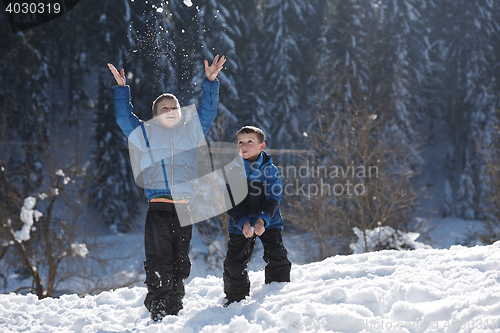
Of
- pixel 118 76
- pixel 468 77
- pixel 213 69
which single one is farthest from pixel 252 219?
pixel 468 77

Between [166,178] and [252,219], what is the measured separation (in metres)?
0.80

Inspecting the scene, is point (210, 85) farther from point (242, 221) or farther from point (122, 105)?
point (242, 221)

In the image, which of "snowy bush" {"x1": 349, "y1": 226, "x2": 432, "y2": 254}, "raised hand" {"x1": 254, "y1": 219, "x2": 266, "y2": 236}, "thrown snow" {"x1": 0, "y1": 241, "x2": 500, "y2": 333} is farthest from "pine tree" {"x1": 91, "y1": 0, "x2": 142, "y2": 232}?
"raised hand" {"x1": 254, "y1": 219, "x2": 266, "y2": 236}

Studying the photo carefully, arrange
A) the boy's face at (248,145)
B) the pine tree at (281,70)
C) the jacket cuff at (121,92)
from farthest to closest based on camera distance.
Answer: the pine tree at (281,70)
the boy's face at (248,145)
the jacket cuff at (121,92)

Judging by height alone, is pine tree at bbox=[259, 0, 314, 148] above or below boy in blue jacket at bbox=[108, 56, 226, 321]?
above

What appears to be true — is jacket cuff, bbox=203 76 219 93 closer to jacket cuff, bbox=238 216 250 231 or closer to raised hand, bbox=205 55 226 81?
raised hand, bbox=205 55 226 81

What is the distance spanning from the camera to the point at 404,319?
221 cm

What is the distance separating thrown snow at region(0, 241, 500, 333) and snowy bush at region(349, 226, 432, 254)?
5122 millimetres

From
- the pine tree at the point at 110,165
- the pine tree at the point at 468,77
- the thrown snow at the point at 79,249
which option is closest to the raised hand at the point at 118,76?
the thrown snow at the point at 79,249

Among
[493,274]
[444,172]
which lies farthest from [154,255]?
[444,172]

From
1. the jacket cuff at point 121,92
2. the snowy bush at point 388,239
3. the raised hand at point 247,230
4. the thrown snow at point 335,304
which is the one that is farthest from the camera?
the snowy bush at point 388,239

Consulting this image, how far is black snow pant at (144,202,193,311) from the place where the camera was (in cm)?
288

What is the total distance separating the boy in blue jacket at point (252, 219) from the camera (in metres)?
3.05

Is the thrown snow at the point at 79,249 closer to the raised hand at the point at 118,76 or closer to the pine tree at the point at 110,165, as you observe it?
the pine tree at the point at 110,165
